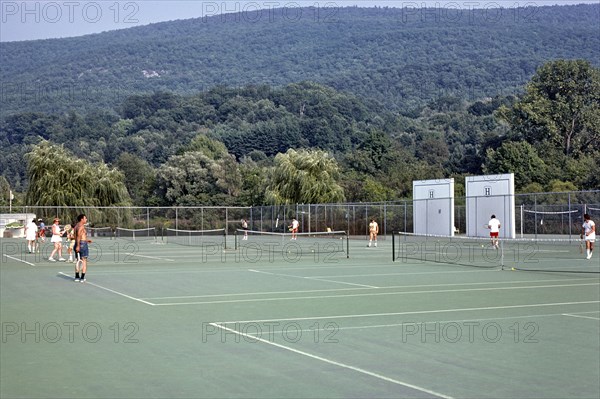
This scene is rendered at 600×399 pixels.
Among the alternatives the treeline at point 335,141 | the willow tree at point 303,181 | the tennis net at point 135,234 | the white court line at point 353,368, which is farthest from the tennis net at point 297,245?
the white court line at point 353,368

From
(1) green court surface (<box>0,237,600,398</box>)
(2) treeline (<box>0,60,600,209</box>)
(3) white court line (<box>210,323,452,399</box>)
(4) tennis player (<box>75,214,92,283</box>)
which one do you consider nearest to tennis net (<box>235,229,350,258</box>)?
(4) tennis player (<box>75,214,92,283</box>)

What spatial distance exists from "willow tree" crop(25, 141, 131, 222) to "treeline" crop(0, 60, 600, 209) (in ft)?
18.5

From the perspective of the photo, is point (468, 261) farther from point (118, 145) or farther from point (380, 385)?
point (118, 145)

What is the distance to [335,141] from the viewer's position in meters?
172

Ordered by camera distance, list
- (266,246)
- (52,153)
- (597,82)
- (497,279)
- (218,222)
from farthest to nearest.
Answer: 1. (597,82)
2. (52,153)
3. (218,222)
4. (266,246)
5. (497,279)

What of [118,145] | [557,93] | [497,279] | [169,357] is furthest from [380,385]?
[118,145]

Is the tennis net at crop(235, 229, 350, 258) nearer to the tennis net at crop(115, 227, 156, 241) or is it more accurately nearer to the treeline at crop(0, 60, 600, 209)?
the tennis net at crop(115, 227, 156, 241)

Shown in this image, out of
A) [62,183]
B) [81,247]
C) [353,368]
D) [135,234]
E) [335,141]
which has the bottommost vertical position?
[353,368]

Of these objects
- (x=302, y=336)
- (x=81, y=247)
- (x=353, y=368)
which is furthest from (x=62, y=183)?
(x=353, y=368)

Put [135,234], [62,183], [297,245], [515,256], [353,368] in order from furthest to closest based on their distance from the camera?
1. [62,183]
2. [135,234]
3. [297,245]
4. [515,256]
5. [353,368]

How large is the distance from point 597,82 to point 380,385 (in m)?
95.3

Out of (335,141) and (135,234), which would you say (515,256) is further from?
(335,141)

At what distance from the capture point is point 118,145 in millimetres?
170375

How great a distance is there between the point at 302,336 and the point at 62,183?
6490 cm
